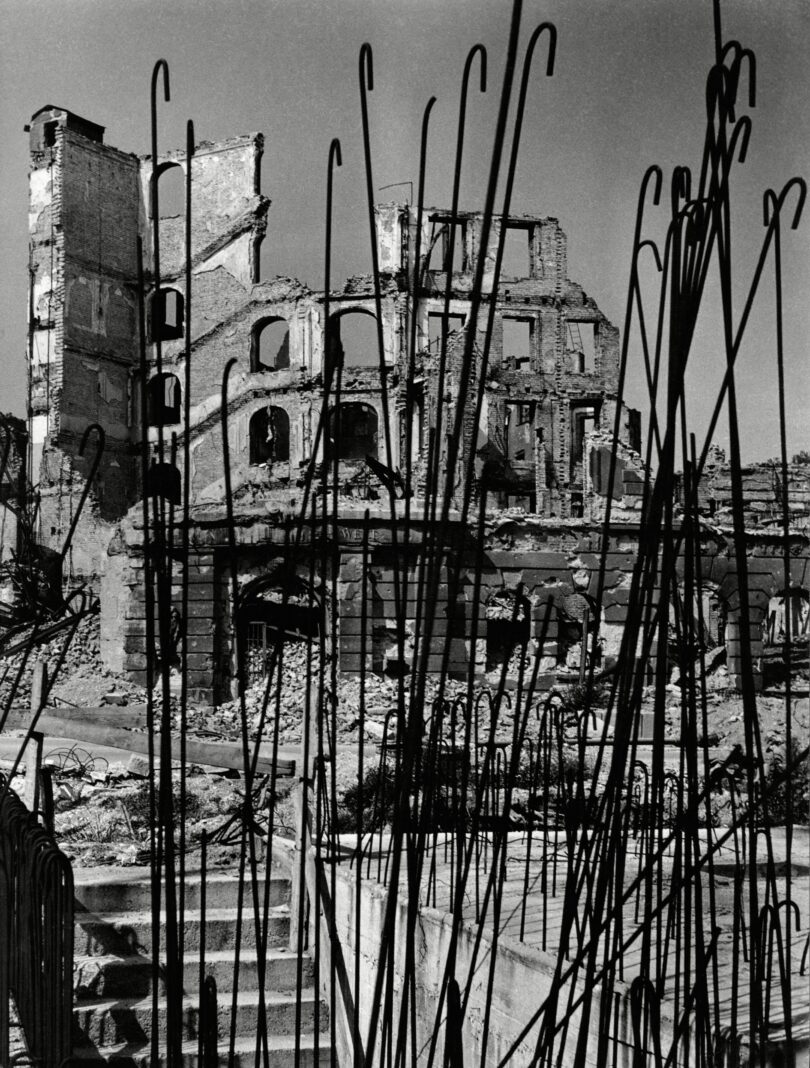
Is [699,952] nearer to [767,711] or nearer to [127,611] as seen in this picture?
[767,711]

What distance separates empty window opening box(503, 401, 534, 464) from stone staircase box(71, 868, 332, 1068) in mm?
17839

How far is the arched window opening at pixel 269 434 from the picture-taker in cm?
2378

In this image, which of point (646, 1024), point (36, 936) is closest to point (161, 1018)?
point (36, 936)

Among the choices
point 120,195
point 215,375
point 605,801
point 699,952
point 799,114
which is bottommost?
point 699,952

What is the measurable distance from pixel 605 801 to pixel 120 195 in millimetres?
22502

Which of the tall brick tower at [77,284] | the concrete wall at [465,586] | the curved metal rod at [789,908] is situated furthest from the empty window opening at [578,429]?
the curved metal rod at [789,908]

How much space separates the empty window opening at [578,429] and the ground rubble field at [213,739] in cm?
781

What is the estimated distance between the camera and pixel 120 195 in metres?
22.3

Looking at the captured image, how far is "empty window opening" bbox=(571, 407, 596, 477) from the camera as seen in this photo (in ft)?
75.7

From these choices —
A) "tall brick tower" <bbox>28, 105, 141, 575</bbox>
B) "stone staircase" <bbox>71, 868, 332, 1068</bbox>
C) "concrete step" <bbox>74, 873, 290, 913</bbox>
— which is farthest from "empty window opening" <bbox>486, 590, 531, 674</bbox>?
"stone staircase" <bbox>71, 868, 332, 1068</bbox>

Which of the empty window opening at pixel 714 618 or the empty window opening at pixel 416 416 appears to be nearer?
the empty window opening at pixel 416 416

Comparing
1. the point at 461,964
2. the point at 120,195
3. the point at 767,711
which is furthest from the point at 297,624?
the point at 461,964

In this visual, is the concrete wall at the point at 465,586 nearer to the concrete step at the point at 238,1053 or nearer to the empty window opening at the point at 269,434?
the empty window opening at the point at 269,434

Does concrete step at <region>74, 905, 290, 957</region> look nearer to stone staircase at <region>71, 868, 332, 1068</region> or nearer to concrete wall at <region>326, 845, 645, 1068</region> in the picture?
stone staircase at <region>71, 868, 332, 1068</region>
